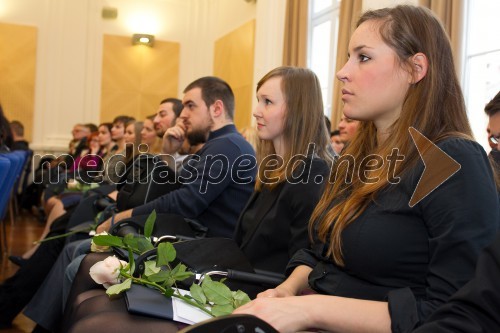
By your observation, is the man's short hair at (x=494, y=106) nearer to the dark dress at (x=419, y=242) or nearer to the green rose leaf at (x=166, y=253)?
the dark dress at (x=419, y=242)

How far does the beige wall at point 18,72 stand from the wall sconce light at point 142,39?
159cm

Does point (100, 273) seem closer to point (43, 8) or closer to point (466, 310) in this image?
point (466, 310)

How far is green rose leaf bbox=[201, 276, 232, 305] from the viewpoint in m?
1.46

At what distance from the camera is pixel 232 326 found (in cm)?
99

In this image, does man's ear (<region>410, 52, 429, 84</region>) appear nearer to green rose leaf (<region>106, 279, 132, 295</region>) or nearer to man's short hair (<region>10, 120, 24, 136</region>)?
green rose leaf (<region>106, 279, 132, 295</region>)

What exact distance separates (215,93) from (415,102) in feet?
6.59

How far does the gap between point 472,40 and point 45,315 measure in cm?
371

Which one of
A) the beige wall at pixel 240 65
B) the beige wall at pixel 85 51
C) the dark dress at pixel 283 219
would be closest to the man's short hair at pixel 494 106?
the dark dress at pixel 283 219

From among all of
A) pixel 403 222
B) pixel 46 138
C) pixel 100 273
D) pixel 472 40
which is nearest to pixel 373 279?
pixel 403 222

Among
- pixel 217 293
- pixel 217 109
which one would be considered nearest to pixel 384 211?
pixel 217 293

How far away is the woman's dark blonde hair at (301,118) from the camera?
2309 mm

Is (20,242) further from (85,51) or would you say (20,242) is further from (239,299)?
(239,299)

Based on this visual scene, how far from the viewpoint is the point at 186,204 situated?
2924 mm

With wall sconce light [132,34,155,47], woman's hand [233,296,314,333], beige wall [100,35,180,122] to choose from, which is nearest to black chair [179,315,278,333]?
woman's hand [233,296,314,333]
